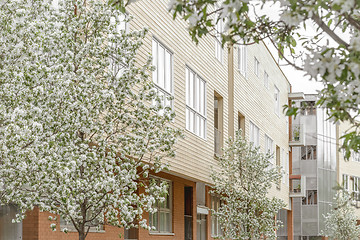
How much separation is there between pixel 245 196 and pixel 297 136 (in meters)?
22.8

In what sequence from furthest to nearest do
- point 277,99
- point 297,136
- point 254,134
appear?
point 297,136 → point 277,99 → point 254,134

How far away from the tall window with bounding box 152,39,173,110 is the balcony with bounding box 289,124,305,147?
25983mm

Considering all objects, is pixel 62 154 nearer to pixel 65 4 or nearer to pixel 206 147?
pixel 65 4

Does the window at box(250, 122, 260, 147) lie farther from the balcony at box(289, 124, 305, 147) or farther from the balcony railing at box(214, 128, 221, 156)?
the balcony at box(289, 124, 305, 147)

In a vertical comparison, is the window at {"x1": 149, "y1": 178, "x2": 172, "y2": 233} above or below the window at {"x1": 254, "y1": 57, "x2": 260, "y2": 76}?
below

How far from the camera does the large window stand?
52.0 meters

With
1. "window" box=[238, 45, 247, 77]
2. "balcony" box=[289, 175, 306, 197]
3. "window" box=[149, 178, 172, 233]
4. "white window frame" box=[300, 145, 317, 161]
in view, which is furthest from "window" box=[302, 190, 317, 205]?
"window" box=[149, 178, 172, 233]

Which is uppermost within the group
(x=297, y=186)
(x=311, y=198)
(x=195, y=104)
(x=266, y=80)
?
(x=266, y=80)

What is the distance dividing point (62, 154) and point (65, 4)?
295 centimetres

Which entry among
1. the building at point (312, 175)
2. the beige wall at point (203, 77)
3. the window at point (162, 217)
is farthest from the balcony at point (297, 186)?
the window at point (162, 217)

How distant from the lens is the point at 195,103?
72.5 feet

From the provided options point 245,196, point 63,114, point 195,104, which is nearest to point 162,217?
point 245,196

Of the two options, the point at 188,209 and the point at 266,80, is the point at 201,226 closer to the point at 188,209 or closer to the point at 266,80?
the point at 188,209

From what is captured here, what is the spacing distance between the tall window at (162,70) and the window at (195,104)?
181 centimetres
